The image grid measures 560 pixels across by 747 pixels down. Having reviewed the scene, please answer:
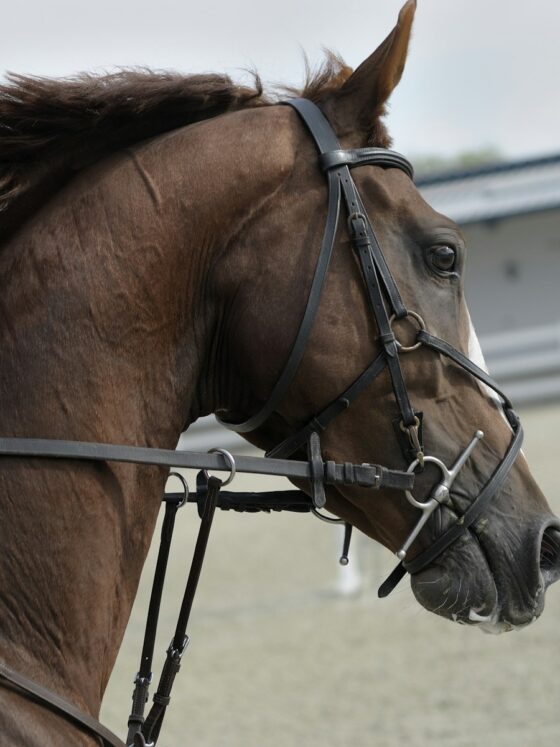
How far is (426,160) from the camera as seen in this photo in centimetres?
8725

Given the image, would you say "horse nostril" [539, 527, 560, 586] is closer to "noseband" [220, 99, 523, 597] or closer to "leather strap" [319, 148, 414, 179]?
"noseband" [220, 99, 523, 597]

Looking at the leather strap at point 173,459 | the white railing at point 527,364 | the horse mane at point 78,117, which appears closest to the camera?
the leather strap at point 173,459

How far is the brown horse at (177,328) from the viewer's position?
8.18 ft

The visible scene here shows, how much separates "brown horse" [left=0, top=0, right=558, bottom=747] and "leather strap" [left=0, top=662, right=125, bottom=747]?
8 cm

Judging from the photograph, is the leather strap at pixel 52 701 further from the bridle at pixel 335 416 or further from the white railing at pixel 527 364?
the white railing at pixel 527 364

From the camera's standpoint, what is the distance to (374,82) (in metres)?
2.80

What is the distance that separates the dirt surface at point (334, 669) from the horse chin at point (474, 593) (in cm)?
395

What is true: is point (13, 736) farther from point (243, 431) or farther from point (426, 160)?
point (426, 160)

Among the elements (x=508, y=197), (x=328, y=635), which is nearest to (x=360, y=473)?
(x=328, y=635)

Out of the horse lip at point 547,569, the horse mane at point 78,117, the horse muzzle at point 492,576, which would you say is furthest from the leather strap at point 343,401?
the horse mane at point 78,117

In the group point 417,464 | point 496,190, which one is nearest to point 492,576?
point 417,464

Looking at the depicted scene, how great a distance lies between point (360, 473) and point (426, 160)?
286 ft

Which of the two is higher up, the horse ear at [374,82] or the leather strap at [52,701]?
the horse ear at [374,82]

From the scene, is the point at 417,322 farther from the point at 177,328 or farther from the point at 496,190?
the point at 496,190
